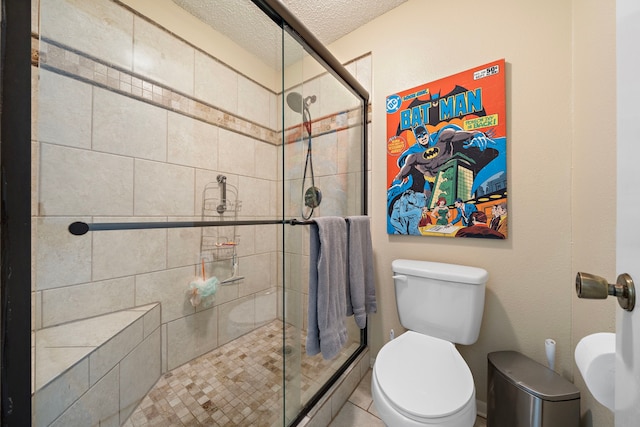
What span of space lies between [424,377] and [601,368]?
575 millimetres

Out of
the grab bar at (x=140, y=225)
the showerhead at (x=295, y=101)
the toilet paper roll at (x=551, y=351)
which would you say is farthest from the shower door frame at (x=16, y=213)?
the toilet paper roll at (x=551, y=351)

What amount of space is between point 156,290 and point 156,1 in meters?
1.45

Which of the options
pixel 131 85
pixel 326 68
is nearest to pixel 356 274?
pixel 326 68

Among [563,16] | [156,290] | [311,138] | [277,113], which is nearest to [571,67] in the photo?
[563,16]

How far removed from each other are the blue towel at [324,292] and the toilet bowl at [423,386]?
9.0 inches

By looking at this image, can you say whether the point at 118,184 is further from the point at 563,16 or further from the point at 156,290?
the point at 563,16

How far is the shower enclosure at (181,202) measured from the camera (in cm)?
74

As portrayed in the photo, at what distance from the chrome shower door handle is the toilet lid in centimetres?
63

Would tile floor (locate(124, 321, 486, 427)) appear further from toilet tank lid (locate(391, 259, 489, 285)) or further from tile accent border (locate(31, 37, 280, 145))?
tile accent border (locate(31, 37, 280, 145))

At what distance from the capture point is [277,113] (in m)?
1.17

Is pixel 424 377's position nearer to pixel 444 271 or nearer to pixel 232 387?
pixel 444 271

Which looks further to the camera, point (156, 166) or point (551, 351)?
point (156, 166)

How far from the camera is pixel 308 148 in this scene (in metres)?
1.16

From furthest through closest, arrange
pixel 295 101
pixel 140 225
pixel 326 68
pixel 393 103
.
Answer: pixel 393 103 → pixel 326 68 → pixel 295 101 → pixel 140 225
